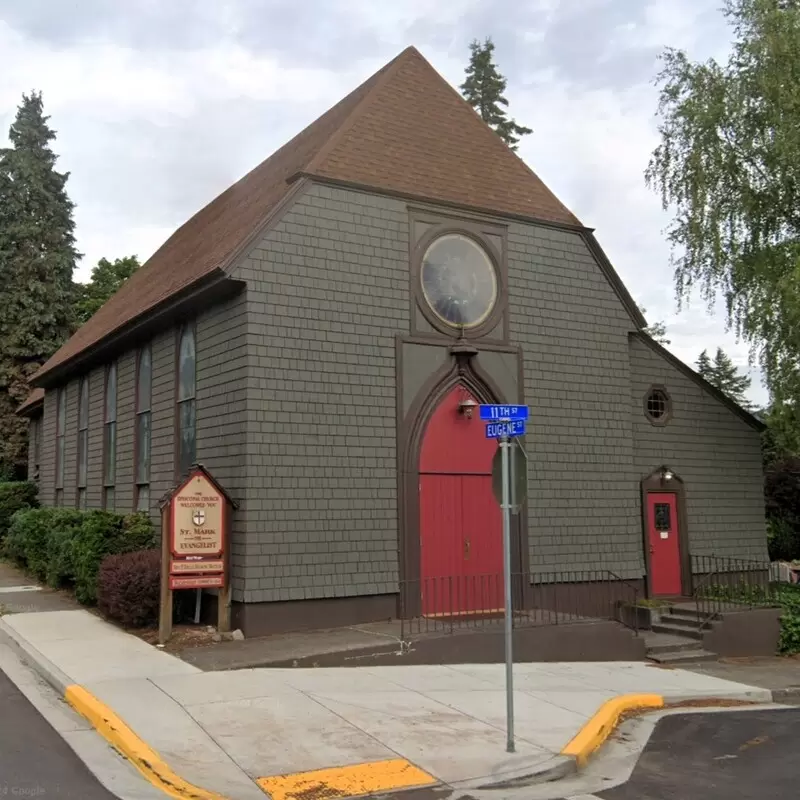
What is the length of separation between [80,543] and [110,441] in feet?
11.7

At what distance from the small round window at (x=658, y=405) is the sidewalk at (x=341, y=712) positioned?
20.0 feet

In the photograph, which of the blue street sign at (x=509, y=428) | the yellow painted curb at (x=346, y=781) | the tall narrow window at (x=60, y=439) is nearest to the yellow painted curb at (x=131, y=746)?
the yellow painted curb at (x=346, y=781)

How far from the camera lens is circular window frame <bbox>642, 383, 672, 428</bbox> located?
17.1 meters

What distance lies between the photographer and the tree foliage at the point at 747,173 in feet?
54.5

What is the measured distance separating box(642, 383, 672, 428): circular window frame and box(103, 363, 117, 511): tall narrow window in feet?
34.3

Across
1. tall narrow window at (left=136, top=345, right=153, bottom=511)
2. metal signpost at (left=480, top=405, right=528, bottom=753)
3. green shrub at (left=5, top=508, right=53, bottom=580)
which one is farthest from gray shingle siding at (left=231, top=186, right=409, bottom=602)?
green shrub at (left=5, top=508, right=53, bottom=580)

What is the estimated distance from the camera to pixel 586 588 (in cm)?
1493

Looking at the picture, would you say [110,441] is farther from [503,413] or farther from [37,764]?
[503,413]

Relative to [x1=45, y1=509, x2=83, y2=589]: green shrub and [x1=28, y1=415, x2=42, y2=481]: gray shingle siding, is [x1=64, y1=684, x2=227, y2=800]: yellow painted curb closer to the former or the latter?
[x1=45, y1=509, x2=83, y2=589]: green shrub

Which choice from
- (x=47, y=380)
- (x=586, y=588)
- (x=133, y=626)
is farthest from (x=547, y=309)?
(x=47, y=380)

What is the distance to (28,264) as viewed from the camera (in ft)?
110

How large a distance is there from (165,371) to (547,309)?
664 cm

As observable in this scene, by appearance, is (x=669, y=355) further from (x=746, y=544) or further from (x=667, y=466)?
(x=746, y=544)

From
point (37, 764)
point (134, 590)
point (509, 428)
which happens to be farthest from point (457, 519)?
point (37, 764)
